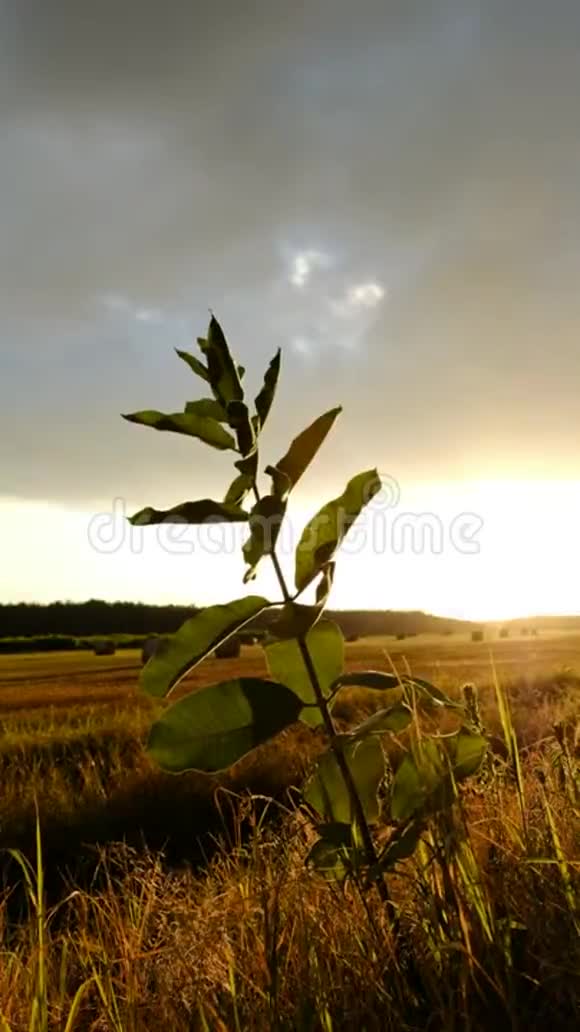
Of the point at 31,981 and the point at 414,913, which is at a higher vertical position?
the point at 414,913

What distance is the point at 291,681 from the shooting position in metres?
1.75

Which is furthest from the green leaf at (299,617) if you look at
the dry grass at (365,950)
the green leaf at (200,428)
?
the dry grass at (365,950)

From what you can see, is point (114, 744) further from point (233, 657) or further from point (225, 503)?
point (233, 657)

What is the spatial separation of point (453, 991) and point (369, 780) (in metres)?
0.33

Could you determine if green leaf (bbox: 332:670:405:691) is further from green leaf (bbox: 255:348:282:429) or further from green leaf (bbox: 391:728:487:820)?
green leaf (bbox: 255:348:282:429)

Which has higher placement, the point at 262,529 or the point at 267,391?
the point at 267,391

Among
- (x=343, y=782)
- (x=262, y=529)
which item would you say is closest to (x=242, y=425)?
A: (x=262, y=529)

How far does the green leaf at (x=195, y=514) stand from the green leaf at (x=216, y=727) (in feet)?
0.84

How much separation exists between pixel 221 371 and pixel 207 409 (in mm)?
66

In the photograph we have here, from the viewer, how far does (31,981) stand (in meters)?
1.96

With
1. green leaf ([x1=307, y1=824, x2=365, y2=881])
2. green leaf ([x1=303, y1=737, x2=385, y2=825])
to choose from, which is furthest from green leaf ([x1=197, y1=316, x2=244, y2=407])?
green leaf ([x1=307, y1=824, x2=365, y2=881])

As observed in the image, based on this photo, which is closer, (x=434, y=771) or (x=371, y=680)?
(x=371, y=680)

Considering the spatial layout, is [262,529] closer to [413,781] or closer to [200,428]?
[200,428]

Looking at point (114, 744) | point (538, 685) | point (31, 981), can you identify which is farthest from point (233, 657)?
point (31, 981)
